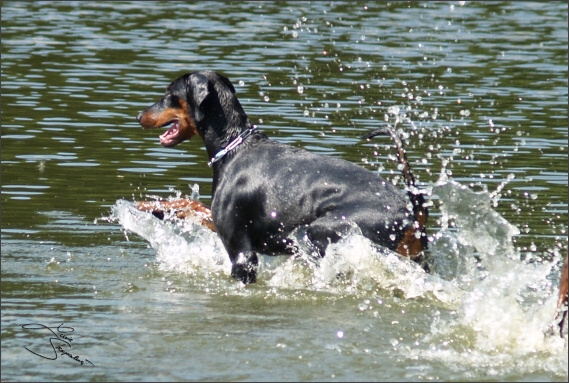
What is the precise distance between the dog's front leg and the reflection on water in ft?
0.39

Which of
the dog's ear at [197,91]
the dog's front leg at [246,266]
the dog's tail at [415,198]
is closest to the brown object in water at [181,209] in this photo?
the dog's front leg at [246,266]

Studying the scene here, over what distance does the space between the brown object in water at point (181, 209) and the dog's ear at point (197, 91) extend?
0.69 m

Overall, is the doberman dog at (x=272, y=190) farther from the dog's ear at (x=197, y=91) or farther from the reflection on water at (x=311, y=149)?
the reflection on water at (x=311, y=149)

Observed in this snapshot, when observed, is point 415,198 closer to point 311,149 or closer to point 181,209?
point 181,209

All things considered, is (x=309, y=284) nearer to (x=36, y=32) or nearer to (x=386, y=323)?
(x=386, y=323)

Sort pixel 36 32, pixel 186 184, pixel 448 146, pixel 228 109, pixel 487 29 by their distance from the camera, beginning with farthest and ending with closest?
1. pixel 487 29
2. pixel 36 32
3. pixel 448 146
4. pixel 186 184
5. pixel 228 109

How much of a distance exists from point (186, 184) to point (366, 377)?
5742 mm

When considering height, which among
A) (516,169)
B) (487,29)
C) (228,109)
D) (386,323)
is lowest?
(487,29)

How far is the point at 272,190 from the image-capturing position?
8.28m

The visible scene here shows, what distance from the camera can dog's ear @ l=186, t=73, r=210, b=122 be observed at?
858 cm

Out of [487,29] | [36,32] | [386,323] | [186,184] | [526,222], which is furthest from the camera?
[487,29]

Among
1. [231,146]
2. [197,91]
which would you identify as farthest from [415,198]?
[197,91]

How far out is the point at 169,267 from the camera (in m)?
8.85

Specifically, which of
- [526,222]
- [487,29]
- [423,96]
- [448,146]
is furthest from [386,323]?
[487,29]
